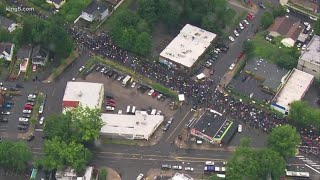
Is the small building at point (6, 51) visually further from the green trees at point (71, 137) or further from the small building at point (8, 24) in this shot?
the green trees at point (71, 137)

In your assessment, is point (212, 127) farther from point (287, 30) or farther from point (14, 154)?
point (287, 30)

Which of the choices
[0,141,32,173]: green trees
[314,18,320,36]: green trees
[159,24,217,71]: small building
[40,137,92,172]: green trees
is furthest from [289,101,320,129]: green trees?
[0,141,32,173]: green trees

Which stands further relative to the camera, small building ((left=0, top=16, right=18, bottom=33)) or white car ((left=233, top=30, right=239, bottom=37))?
white car ((left=233, top=30, right=239, bottom=37))

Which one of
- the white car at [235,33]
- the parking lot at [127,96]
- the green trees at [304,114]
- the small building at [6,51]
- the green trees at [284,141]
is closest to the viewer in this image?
the green trees at [284,141]

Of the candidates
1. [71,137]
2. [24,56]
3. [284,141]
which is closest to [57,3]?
[24,56]

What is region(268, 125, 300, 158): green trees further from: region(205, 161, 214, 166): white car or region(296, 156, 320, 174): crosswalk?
region(205, 161, 214, 166): white car

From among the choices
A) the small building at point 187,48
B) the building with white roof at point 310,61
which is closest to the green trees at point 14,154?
the small building at point 187,48

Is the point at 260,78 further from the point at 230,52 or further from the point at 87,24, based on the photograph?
the point at 87,24
